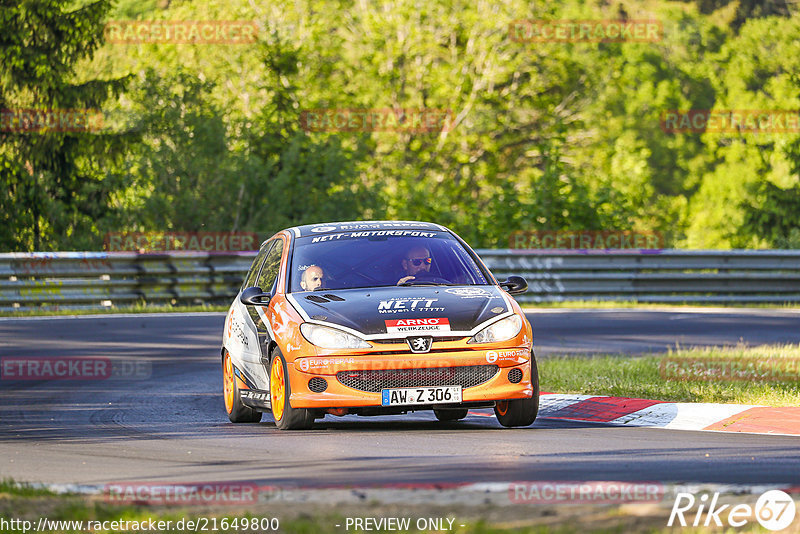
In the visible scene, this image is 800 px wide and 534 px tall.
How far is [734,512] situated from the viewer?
5832 millimetres

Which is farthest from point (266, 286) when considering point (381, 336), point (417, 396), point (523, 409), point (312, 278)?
point (523, 409)

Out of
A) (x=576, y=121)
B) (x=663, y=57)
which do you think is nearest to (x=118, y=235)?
(x=576, y=121)

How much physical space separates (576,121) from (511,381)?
39.2 meters

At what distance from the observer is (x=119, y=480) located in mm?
7215

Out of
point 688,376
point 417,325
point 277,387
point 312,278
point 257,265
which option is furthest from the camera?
point 688,376

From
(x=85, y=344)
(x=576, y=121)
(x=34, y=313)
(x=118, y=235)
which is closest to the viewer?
(x=85, y=344)

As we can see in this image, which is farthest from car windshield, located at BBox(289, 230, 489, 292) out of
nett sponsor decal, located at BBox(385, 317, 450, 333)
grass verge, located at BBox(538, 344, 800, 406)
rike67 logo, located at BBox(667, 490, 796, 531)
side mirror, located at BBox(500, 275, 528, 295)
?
rike67 logo, located at BBox(667, 490, 796, 531)

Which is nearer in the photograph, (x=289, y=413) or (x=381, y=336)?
(x=381, y=336)

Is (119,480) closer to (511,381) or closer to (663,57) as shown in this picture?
(511,381)

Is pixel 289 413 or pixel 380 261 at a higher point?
pixel 380 261

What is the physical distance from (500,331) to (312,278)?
1716mm

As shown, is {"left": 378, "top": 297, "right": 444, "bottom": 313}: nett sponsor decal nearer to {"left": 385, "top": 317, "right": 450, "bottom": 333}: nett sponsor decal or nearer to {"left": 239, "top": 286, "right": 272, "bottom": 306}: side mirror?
{"left": 385, "top": 317, "right": 450, "bottom": 333}: nett sponsor decal

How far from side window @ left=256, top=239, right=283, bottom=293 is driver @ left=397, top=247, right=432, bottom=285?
1083 millimetres

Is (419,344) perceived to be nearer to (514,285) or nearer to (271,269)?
(514,285)
